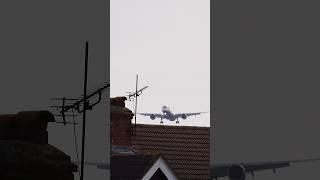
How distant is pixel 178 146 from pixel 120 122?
706 cm

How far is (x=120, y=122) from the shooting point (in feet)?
344

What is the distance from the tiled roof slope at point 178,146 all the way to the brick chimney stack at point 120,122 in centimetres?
117

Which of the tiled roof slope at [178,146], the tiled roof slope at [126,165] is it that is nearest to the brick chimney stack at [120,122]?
the tiled roof slope at [178,146]

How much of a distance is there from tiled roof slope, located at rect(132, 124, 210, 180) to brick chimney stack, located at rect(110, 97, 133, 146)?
1.17 metres

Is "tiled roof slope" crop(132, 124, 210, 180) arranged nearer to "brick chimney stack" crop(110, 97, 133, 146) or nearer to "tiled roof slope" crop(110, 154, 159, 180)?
"brick chimney stack" crop(110, 97, 133, 146)

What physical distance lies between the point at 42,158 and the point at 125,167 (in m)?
67.3

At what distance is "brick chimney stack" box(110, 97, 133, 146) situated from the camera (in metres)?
102

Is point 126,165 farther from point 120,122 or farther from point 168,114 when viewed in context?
point 168,114

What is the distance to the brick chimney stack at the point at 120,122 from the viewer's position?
335 ft
